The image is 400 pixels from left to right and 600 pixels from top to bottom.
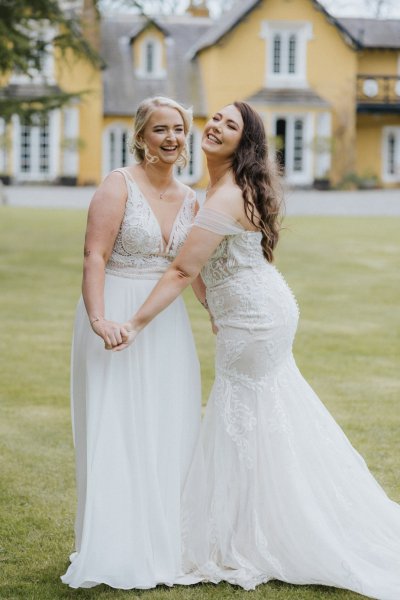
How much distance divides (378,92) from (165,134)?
126 ft

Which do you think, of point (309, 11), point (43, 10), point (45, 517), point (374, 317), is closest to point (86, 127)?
point (309, 11)

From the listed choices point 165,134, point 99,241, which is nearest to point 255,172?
point 165,134

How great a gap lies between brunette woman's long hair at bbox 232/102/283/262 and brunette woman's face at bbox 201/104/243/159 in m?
0.02

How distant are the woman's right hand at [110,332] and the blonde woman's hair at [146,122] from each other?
2.16 feet

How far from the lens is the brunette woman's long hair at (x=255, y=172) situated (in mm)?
4129

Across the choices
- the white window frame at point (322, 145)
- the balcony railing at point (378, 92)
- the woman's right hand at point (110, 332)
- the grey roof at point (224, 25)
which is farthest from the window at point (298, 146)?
the woman's right hand at point (110, 332)

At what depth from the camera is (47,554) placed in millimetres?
4676

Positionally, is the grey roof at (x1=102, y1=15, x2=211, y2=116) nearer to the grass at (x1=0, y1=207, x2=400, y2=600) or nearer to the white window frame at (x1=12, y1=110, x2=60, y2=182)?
the white window frame at (x1=12, y1=110, x2=60, y2=182)

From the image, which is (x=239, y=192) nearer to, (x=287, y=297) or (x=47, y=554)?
(x=287, y=297)

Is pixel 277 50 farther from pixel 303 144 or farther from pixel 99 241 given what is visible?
pixel 99 241

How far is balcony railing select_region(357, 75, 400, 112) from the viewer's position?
40000 mm

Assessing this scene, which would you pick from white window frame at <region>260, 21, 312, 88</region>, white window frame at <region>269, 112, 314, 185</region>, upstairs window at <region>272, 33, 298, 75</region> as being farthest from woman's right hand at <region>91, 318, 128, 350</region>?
upstairs window at <region>272, 33, 298, 75</region>

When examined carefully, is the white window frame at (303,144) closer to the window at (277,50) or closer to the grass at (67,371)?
the window at (277,50)

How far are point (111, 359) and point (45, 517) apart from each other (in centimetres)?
134
